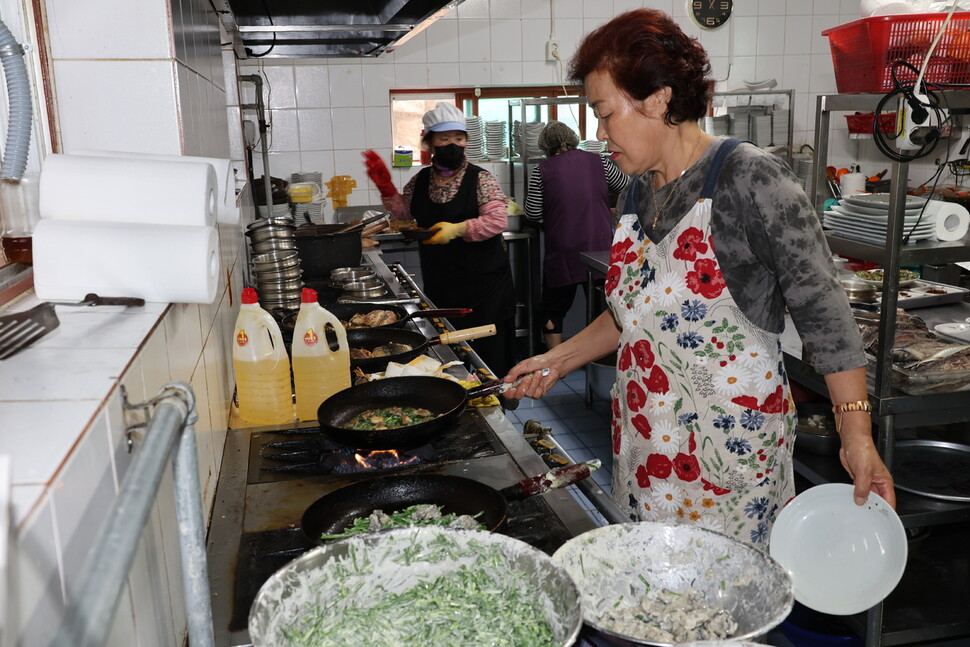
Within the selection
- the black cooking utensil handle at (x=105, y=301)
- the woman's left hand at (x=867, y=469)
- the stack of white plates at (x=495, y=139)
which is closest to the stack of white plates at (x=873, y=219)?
the woman's left hand at (x=867, y=469)

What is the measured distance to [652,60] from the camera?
1.79 m

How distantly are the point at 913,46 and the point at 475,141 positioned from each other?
443 cm

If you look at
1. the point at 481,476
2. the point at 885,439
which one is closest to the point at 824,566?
the point at 481,476

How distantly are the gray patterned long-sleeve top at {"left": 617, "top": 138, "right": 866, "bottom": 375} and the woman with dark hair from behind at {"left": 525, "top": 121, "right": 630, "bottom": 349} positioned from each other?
12.4ft

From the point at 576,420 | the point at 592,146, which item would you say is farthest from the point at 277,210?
the point at 592,146

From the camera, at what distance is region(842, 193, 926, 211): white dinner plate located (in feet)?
8.21

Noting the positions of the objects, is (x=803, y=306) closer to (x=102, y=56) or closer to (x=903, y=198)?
(x=903, y=198)

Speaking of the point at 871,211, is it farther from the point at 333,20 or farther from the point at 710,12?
the point at 710,12

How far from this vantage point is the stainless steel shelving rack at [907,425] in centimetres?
239

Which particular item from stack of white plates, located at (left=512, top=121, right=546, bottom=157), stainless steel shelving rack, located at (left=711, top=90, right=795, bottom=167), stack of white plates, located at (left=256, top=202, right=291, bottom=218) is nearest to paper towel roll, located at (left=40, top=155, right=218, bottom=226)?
stack of white plates, located at (left=256, top=202, right=291, bottom=218)

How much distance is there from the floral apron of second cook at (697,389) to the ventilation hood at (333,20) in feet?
4.36

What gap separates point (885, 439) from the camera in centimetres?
247

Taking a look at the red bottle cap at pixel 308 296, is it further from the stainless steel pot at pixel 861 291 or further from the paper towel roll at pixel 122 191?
the stainless steel pot at pixel 861 291

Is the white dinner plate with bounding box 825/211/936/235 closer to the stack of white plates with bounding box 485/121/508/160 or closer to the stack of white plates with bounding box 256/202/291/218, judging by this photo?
the stack of white plates with bounding box 256/202/291/218
